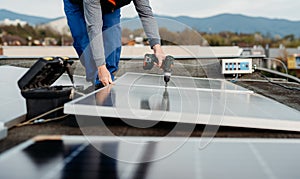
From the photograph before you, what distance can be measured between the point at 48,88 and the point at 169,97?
731 millimetres

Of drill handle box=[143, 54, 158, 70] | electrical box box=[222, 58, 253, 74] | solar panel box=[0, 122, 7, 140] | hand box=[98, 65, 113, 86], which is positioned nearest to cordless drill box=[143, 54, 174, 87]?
drill handle box=[143, 54, 158, 70]

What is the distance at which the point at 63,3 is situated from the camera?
332 cm

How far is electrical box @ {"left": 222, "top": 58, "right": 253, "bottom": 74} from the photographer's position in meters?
4.85

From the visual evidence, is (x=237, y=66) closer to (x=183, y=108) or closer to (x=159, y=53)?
(x=159, y=53)

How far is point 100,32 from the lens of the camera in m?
2.69

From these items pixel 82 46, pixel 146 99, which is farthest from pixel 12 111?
pixel 82 46

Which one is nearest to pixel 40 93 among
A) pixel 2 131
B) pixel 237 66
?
pixel 2 131

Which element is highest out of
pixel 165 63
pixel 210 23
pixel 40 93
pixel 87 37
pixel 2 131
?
pixel 210 23

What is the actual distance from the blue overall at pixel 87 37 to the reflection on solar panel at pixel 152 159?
1390mm

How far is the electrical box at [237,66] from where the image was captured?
485 centimetres

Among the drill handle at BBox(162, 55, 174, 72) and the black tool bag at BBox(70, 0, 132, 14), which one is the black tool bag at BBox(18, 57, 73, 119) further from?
the black tool bag at BBox(70, 0, 132, 14)

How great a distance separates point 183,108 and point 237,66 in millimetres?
2978

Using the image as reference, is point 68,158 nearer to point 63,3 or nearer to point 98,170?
point 98,170

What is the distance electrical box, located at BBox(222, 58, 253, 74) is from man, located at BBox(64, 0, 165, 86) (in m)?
1.80
